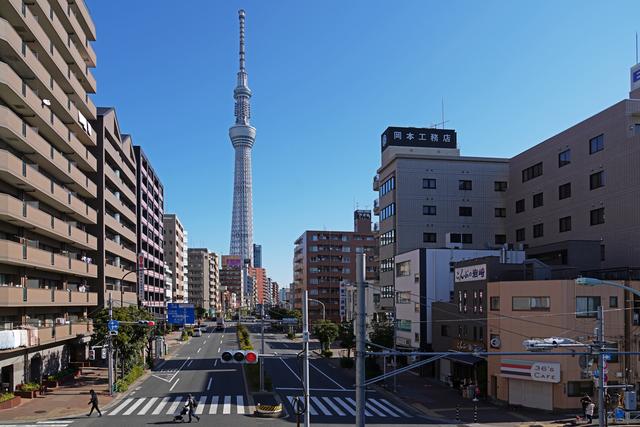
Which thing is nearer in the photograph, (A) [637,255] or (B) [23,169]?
(B) [23,169]

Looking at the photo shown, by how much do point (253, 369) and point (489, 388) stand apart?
75.5 ft

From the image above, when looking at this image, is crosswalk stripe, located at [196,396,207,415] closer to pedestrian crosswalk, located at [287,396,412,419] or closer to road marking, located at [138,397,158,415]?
road marking, located at [138,397,158,415]

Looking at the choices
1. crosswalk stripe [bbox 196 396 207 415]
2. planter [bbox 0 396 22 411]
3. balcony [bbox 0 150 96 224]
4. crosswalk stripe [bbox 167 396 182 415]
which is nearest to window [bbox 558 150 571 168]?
crosswalk stripe [bbox 196 396 207 415]

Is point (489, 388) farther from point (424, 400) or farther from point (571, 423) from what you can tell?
point (571, 423)

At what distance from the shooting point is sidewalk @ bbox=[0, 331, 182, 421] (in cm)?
3372

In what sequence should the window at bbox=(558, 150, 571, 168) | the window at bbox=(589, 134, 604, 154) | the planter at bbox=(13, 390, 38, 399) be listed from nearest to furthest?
the planter at bbox=(13, 390, 38, 399) < the window at bbox=(589, 134, 604, 154) < the window at bbox=(558, 150, 571, 168)

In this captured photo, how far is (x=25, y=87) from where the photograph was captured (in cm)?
3859

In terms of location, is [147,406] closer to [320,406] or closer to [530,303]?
[320,406]

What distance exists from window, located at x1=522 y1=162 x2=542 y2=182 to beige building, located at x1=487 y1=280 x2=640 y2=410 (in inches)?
948

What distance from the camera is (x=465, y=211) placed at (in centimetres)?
6656

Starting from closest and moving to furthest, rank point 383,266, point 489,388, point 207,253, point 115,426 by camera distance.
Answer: point 115,426 → point 489,388 → point 383,266 → point 207,253

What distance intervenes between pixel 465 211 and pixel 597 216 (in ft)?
62.7

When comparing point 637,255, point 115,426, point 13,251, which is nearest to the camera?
point 115,426

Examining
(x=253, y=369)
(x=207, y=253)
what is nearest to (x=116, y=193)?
(x=253, y=369)
